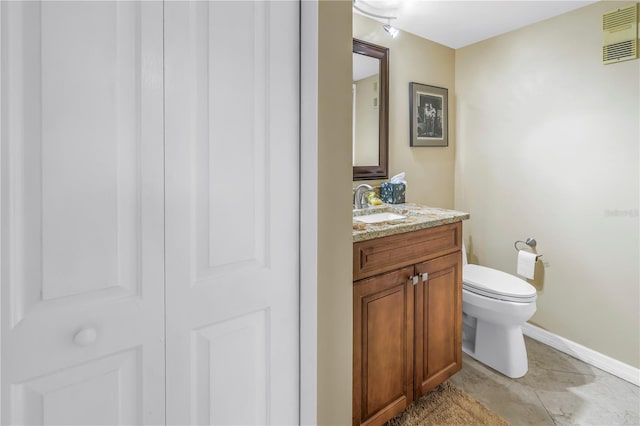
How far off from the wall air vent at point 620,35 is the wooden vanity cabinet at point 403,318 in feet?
4.69

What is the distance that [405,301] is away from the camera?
66.6 inches

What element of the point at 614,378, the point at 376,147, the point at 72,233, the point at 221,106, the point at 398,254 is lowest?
the point at 614,378

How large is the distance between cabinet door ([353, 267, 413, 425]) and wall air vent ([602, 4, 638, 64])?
1863 mm

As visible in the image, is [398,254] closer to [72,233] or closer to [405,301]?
[405,301]

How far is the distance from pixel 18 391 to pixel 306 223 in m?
0.77

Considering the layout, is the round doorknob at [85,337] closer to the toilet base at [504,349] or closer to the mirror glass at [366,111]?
the mirror glass at [366,111]

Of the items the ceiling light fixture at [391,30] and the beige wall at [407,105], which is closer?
the ceiling light fixture at [391,30]

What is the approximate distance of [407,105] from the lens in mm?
2598

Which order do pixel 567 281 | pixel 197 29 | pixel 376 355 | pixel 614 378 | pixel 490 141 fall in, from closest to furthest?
pixel 197 29 → pixel 376 355 → pixel 614 378 → pixel 567 281 → pixel 490 141

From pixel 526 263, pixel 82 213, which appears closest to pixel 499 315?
pixel 526 263

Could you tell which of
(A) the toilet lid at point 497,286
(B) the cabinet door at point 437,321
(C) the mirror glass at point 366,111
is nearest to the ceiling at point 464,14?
(C) the mirror glass at point 366,111

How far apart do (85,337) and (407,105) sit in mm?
2457

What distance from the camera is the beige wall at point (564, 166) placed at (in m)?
2.10

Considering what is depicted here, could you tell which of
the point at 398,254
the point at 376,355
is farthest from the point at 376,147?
the point at 376,355
